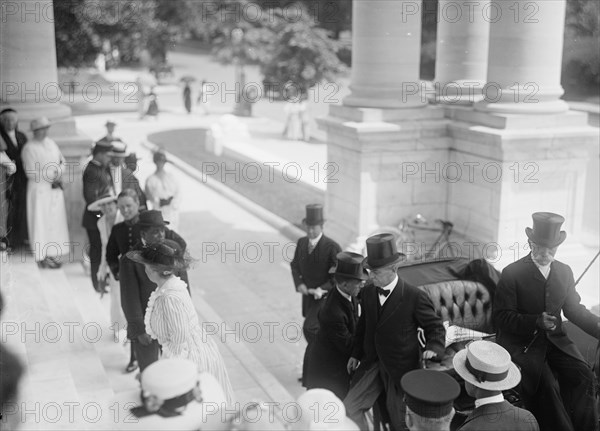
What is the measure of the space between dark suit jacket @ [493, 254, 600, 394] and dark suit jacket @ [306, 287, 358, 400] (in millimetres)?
1190

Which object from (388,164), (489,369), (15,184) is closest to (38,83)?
(15,184)

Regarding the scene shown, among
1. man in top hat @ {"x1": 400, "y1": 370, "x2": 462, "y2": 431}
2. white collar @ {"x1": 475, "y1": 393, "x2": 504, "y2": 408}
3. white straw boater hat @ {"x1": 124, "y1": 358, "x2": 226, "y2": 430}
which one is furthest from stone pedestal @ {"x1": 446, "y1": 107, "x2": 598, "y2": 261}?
white straw boater hat @ {"x1": 124, "y1": 358, "x2": 226, "y2": 430}

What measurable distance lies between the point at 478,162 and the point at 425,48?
30601mm

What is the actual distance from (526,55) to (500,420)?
260 inches

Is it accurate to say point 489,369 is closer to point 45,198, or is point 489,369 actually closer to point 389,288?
point 389,288

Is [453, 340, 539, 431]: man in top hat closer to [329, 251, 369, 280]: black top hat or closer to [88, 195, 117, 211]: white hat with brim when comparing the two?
[329, 251, 369, 280]: black top hat

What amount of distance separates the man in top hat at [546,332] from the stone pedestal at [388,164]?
502 centimetres

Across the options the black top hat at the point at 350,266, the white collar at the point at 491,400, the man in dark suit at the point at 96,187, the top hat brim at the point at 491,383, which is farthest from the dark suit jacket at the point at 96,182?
the white collar at the point at 491,400

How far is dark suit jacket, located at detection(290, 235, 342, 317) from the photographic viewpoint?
24.0ft

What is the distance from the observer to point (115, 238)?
755 centimetres

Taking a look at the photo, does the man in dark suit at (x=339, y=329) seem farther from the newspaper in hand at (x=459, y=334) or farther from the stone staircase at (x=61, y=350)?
the stone staircase at (x=61, y=350)

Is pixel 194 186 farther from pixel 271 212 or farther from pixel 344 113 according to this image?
pixel 344 113

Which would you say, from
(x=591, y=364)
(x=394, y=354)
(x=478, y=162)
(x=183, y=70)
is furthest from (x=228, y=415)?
(x=183, y=70)

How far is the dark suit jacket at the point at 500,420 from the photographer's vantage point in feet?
13.7
